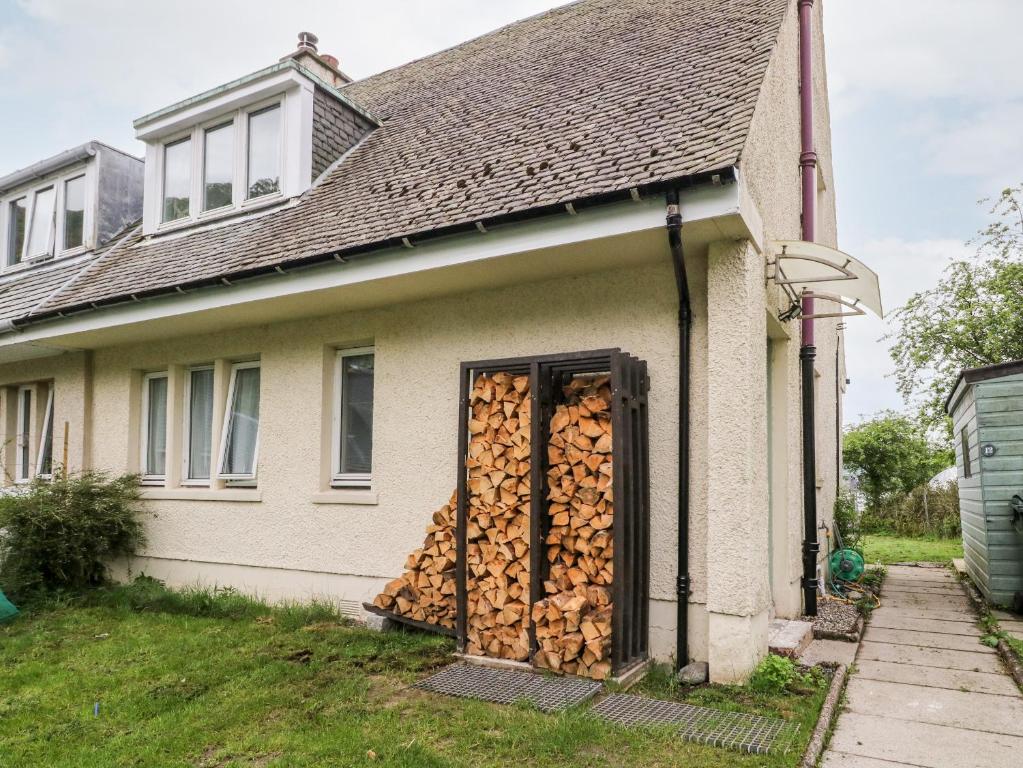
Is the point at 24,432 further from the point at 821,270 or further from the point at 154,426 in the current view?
the point at 821,270

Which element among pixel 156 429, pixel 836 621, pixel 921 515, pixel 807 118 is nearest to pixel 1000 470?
pixel 836 621

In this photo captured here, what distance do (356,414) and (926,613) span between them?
21.1ft

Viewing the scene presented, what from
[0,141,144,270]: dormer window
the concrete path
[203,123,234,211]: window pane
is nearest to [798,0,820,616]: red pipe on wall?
the concrete path

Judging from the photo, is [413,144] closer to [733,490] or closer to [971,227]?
[733,490]

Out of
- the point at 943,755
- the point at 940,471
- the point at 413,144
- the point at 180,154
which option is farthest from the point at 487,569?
the point at 940,471

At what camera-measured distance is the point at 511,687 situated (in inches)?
191

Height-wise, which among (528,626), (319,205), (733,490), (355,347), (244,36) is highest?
(244,36)

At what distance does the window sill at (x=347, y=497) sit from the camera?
7.07m

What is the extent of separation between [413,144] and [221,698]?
633 cm

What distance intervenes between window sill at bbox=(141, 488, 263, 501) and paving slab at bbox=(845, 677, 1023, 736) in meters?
6.07

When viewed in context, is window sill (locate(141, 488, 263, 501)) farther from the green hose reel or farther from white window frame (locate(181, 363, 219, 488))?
the green hose reel

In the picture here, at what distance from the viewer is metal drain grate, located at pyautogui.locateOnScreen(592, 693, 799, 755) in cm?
392

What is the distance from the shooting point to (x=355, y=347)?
25.3 feet

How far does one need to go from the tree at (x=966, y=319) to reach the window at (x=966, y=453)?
16.8 meters
